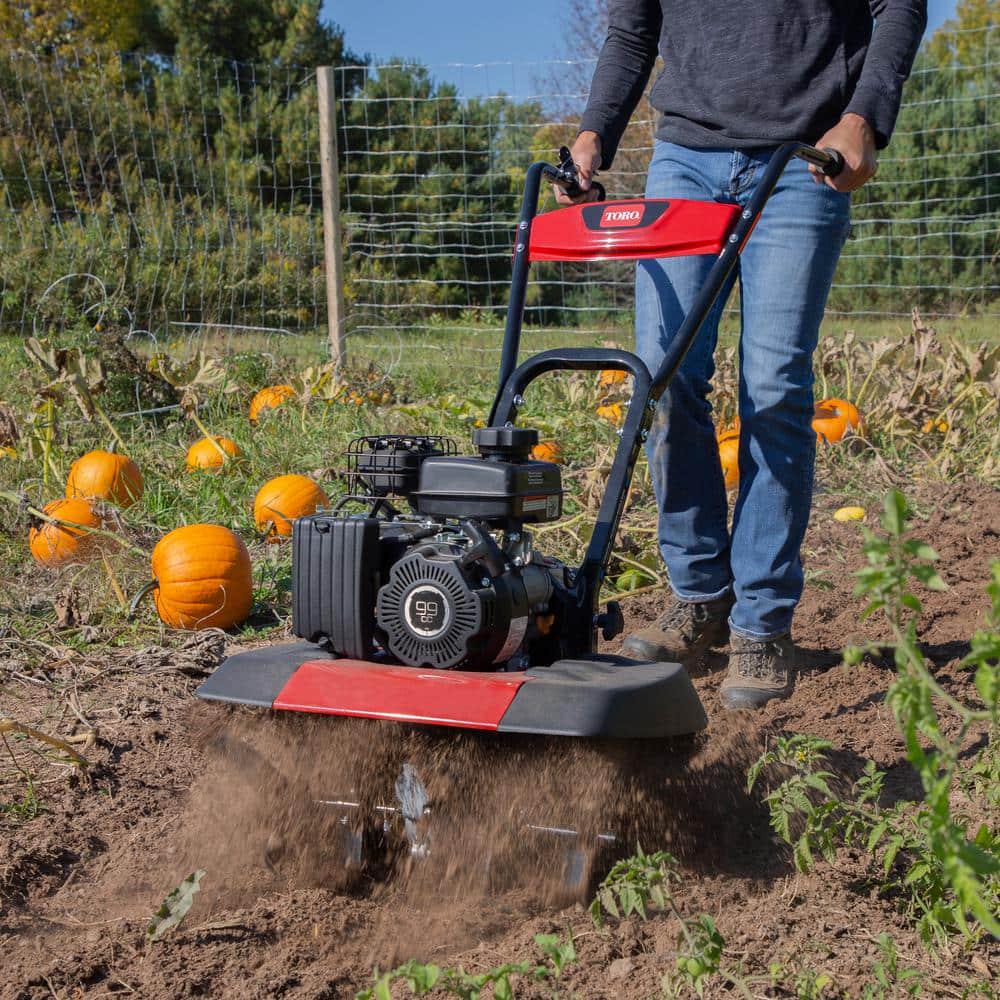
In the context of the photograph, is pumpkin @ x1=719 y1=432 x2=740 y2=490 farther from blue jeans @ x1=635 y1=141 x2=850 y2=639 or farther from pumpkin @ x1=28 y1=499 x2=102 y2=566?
pumpkin @ x1=28 y1=499 x2=102 y2=566

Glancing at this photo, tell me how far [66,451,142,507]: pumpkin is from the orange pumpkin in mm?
857

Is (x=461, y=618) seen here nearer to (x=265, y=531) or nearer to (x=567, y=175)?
(x=567, y=175)

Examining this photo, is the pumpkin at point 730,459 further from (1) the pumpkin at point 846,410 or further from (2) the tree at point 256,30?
(2) the tree at point 256,30

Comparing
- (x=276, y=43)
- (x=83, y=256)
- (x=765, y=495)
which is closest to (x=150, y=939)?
(x=765, y=495)

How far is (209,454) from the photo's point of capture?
481cm

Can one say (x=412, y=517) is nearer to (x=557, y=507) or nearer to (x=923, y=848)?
(x=557, y=507)

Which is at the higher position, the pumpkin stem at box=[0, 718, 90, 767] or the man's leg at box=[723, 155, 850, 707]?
the man's leg at box=[723, 155, 850, 707]

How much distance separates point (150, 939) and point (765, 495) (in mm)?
1729

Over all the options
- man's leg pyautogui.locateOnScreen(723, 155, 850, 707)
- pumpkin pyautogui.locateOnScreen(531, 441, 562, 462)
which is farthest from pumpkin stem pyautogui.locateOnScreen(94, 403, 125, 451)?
man's leg pyautogui.locateOnScreen(723, 155, 850, 707)

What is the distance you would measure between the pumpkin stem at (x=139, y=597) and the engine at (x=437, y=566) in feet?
4.18

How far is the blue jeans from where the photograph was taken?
278cm

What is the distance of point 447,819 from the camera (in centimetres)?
200

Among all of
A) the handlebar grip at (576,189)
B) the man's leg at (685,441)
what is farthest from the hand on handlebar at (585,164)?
the man's leg at (685,441)

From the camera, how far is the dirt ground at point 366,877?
5.78 feet
